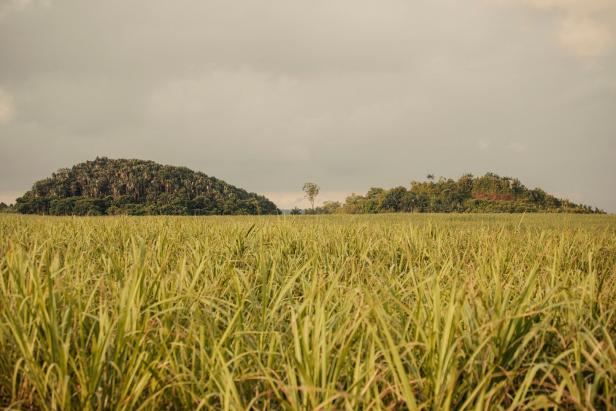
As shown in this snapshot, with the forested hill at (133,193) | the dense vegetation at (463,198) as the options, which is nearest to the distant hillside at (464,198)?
the dense vegetation at (463,198)

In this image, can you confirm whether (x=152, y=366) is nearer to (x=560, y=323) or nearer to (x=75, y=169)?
(x=560, y=323)

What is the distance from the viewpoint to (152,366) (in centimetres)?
170

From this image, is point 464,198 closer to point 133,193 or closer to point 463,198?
point 463,198

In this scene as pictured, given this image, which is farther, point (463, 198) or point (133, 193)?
point (133, 193)

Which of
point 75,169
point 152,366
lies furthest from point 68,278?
point 75,169

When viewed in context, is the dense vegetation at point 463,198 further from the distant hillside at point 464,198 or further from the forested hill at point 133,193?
the forested hill at point 133,193

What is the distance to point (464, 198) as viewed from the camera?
44562 mm

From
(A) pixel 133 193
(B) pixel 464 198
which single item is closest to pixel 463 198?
(B) pixel 464 198

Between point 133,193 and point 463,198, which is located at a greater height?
point 133,193

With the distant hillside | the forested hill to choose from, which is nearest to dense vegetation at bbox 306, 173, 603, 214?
the distant hillside

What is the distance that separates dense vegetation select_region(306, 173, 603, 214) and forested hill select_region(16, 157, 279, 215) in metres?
18.6

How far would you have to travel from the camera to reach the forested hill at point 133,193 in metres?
58.2

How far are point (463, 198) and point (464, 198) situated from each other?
120mm

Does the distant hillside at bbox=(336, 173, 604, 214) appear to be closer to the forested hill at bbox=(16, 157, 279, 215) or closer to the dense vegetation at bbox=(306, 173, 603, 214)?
the dense vegetation at bbox=(306, 173, 603, 214)
